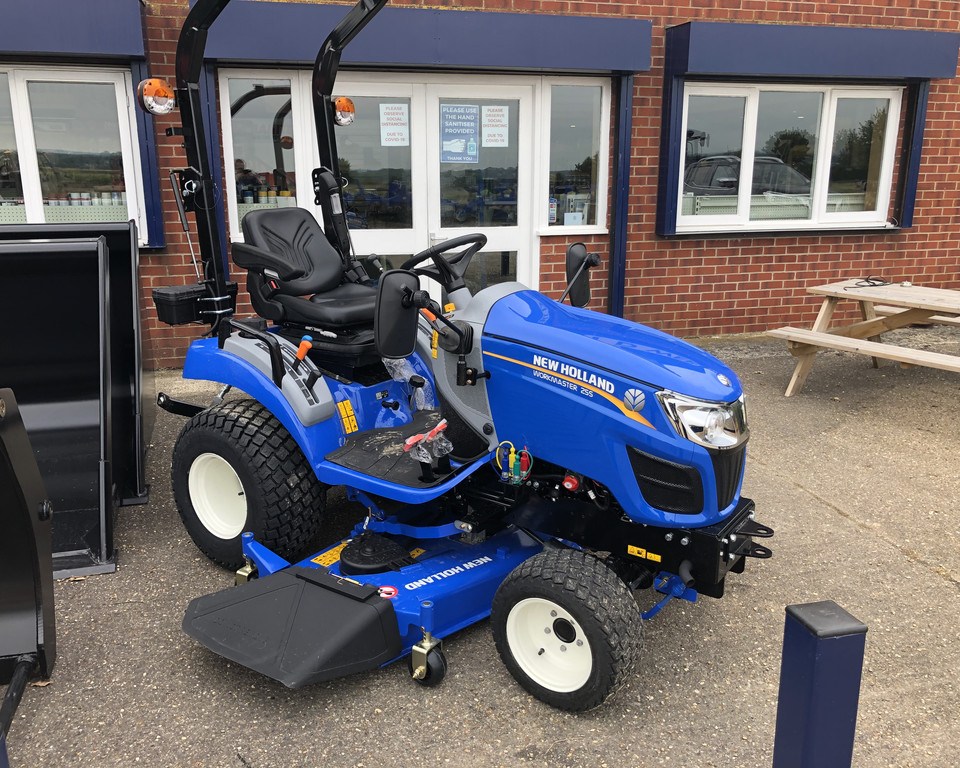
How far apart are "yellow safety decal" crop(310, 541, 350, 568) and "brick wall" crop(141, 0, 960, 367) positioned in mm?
3785

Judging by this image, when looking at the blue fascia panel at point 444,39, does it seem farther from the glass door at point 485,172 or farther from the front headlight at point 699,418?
the front headlight at point 699,418

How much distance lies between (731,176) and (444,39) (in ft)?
9.38

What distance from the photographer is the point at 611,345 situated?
8.18 ft

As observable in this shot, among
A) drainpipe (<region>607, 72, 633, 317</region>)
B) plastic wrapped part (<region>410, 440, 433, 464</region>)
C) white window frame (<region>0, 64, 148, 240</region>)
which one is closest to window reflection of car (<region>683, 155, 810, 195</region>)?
drainpipe (<region>607, 72, 633, 317</region>)

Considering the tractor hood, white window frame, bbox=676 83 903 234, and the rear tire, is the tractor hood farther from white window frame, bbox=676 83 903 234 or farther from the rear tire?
white window frame, bbox=676 83 903 234

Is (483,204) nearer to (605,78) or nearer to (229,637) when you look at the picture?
(605,78)

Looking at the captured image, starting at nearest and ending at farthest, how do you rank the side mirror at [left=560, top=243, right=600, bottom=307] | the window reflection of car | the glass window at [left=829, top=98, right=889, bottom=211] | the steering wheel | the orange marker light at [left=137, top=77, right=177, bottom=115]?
the steering wheel < the orange marker light at [left=137, top=77, right=177, bottom=115] < the side mirror at [left=560, top=243, right=600, bottom=307] < the window reflection of car < the glass window at [left=829, top=98, right=889, bottom=211]

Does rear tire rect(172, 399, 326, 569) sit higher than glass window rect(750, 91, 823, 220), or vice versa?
glass window rect(750, 91, 823, 220)

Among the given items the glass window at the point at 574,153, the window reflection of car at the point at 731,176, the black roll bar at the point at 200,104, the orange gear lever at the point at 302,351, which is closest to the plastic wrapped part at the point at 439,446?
the orange gear lever at the point at 302,351

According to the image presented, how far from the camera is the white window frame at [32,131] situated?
215 inches

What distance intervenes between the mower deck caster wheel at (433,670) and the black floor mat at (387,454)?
55cm

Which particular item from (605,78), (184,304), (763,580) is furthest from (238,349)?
(605,78)

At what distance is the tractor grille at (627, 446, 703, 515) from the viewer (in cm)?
234

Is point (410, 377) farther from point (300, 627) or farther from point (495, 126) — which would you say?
point (495, 126)
